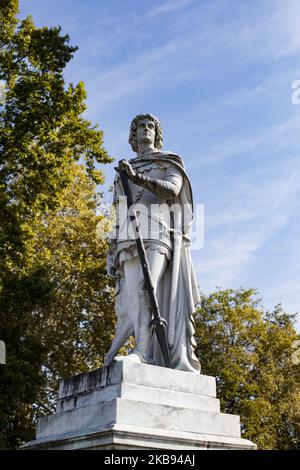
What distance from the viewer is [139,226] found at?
7137mm

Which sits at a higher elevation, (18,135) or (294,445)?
(18,135)

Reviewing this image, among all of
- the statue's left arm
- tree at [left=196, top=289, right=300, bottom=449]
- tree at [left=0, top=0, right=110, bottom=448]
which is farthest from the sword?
tree at [left=196, top=289, right=300, bottom=449]

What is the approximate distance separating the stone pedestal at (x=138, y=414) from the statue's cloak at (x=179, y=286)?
39cm

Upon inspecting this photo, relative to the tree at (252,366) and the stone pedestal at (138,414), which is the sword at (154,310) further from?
the tree at (252,366)

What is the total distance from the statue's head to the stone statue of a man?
137 millimetres

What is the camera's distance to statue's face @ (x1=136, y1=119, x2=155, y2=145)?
25.8 feet

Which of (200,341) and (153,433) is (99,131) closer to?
(153,433)

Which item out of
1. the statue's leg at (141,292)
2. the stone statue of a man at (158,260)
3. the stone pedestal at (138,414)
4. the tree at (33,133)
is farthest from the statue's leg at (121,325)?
the tree at (33,133)

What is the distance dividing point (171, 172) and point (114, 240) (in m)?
1.18

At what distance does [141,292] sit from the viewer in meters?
6.82

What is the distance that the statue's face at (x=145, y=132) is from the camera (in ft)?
25.8

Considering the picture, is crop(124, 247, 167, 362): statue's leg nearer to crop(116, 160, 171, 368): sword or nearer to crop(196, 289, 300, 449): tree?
crop(116, 160, 171, 368): sword

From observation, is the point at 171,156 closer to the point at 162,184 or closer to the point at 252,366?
the point at 162,184
